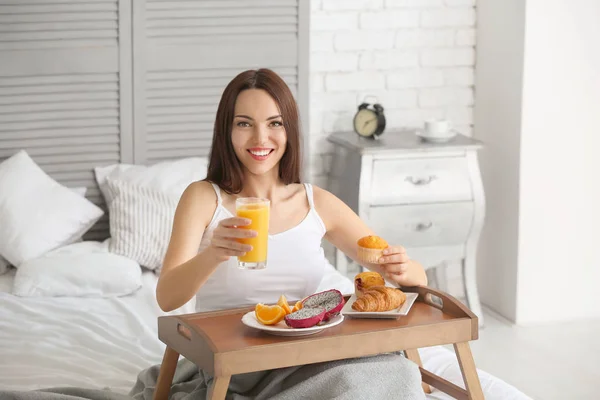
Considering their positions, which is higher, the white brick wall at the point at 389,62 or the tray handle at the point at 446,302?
the white brick wall at the point at 389,62

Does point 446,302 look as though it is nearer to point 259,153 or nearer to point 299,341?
point 299,341

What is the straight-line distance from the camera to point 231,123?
2229 mm

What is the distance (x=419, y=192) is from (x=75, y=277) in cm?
138

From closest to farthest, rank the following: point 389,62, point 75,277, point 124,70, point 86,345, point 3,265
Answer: point 86,345, point 75,277, point 3,265, point 124,70, point 389,62

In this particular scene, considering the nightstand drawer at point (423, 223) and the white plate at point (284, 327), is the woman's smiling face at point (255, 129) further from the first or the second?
the nightstand drawer at point (423, 223)

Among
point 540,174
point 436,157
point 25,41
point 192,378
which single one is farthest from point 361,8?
point 192,378

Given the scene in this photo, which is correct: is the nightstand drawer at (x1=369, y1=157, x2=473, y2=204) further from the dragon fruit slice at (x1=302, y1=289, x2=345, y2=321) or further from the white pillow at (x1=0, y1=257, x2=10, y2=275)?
the dragon fruit slice at (x1=302, y1=289, x2=345, y2=321)

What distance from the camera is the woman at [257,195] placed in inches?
86.0

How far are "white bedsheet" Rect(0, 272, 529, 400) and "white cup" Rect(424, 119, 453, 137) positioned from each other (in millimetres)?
1278

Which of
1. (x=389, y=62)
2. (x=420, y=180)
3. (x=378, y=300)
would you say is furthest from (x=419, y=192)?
(x=378, y=300)

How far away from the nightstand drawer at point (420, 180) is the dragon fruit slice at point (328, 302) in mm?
1775

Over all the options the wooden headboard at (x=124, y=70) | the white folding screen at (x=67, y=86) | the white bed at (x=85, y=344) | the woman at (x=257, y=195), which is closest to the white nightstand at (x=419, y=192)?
the wooden headboard at (x=124, y=70)

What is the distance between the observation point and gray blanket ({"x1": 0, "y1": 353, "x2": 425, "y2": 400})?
1.87 metres

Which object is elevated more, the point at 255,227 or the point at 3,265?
the point at 255,227
